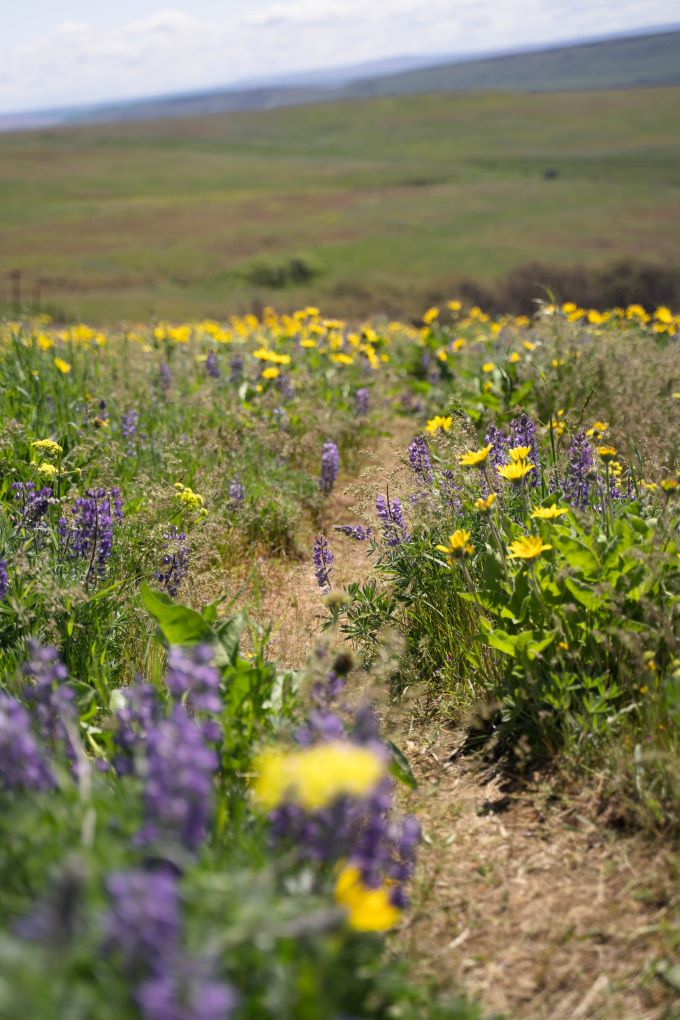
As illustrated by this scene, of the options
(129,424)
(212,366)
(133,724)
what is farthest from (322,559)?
(212,366)

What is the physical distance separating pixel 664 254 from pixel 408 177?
44.7 meters

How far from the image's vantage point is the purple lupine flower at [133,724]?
6.51 feet

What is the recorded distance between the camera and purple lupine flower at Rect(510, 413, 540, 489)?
377 cm

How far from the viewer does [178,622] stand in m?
2.48

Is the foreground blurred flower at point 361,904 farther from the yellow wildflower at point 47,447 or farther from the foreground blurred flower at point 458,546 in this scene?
the yellow wildflower at point 47,447

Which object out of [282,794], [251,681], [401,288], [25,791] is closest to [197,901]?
[282,794]

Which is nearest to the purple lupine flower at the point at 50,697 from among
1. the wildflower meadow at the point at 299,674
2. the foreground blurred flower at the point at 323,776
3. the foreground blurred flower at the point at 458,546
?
the wildflower meadow at the point at 299,674

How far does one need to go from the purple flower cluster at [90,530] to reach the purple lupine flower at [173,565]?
0.20 meters

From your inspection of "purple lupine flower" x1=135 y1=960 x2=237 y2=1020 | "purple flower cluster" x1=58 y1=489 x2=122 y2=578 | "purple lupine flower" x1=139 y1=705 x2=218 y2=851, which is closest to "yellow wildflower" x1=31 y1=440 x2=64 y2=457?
"purple flower cluster" x1=58 y1=489 x2=122 y2=578

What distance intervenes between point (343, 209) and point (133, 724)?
65386mm

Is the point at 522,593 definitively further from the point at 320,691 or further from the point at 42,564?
the point at 42,564

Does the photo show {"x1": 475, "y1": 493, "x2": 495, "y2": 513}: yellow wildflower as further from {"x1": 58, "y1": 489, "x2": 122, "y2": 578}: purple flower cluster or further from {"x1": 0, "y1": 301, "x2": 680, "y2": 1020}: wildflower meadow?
{"x1": 58, "y1": 489, "x2": 122, "y2": 578}: purple flower cluster

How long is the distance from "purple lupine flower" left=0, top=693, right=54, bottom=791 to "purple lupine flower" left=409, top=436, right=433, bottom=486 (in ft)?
7.05

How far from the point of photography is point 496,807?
2.59m
